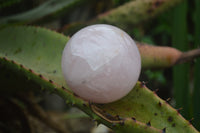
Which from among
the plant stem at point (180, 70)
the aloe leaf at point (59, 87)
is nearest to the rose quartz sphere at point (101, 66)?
the aloe leaf at point (59, 87)

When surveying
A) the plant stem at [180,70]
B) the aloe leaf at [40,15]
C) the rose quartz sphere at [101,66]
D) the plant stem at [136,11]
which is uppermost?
the rose quartz sphere at [101,66]

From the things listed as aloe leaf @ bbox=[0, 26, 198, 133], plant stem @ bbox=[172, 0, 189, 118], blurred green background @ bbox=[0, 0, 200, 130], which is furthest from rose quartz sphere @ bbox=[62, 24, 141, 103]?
plant stem @ bbox=[172, 0, 189, 118]

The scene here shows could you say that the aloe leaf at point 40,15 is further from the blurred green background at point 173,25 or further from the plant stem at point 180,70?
the plant stem at point 180,70

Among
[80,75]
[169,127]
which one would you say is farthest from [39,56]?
[169,127]

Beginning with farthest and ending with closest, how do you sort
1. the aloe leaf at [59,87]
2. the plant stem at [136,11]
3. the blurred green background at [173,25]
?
the plant stem at [136,11]
the blurred green background at [173,25]
the aloe leaf at [59,87]

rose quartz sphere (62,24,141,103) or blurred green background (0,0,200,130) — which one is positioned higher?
rose quartz sphere (62,24,141,103)

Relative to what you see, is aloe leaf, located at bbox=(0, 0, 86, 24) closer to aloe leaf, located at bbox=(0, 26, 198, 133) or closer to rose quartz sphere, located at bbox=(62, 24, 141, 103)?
aloe leaf, located at bbox=(0, 26, 198, 133)

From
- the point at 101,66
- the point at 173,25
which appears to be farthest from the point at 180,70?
the point at 101,66
